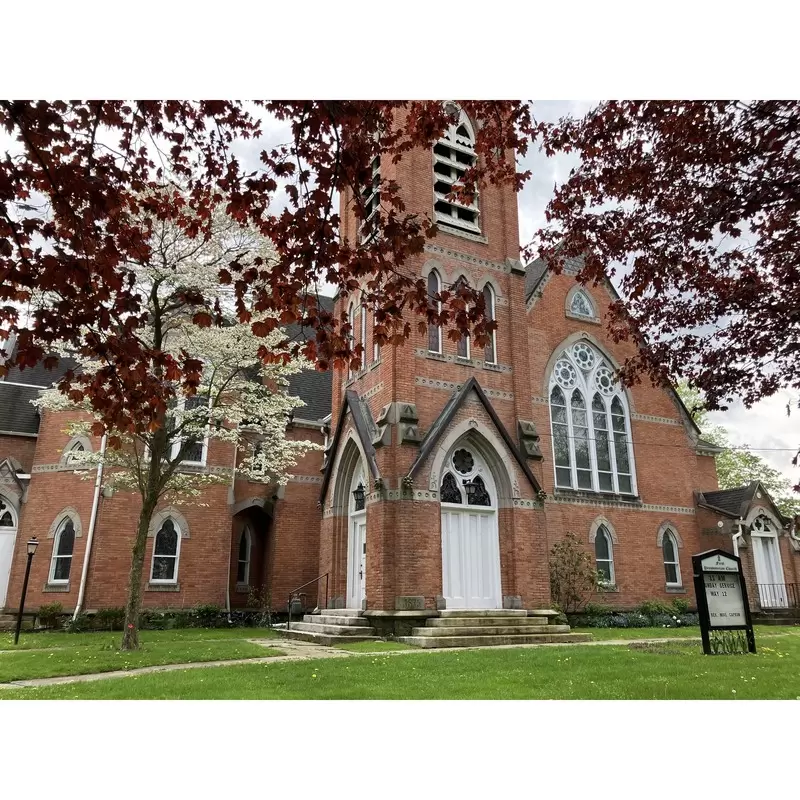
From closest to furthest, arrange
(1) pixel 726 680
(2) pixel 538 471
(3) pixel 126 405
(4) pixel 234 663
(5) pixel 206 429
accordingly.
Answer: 1. (3) pixel 126 405
2. (1) pixel 726 680
3. (4) pixel 234 663
4. (5) pixel 206 429
5. (2) pixel 538 471

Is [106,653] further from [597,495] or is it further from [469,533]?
[597,495]

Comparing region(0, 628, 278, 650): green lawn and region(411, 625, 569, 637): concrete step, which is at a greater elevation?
region(411, 625, 569, 637): concrete step

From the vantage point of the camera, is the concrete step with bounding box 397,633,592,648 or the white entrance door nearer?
the concrete step with bounding box 397,633,592,648

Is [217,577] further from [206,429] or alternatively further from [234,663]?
[234,663]

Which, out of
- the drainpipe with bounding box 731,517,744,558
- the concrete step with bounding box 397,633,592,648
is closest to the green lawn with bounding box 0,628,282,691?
the concrete step with bounding box 397,633,592,648

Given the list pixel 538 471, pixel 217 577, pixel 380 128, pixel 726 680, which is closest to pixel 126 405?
pixel 380 128

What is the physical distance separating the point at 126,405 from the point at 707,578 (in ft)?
29.8

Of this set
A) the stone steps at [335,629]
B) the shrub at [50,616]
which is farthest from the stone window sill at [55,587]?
the stone steps at [335,629]

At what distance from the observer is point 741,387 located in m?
8.06

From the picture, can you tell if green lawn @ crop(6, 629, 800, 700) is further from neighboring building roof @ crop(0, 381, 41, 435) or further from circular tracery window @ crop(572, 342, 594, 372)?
neighboring building roof @ crop(0, 381, 41, 435)

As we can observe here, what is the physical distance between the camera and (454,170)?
1692cm

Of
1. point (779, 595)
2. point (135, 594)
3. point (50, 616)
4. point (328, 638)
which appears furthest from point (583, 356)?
point (50, 616)

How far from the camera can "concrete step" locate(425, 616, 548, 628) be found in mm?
12664

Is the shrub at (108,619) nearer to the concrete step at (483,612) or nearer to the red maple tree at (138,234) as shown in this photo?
the concrete step at (483,612)
